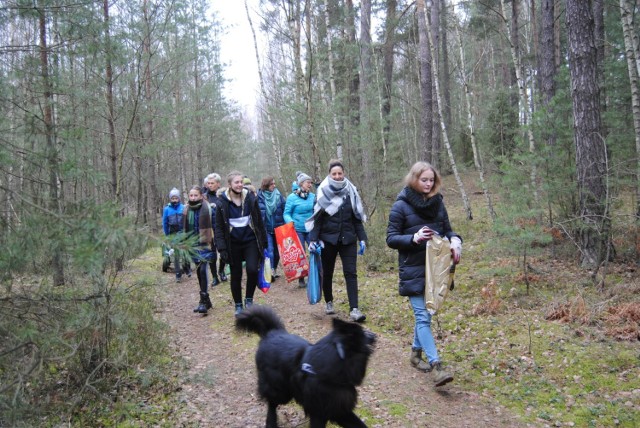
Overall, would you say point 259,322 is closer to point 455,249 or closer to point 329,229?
point 455,249

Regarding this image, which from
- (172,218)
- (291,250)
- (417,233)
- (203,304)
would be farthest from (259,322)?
(172,218)

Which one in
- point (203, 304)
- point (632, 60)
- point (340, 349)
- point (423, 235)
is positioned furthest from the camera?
point (203, 304)

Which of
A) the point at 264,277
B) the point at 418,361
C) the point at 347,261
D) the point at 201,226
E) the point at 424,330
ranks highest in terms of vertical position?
the point at 201,226

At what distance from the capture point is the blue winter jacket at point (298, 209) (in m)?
8.69

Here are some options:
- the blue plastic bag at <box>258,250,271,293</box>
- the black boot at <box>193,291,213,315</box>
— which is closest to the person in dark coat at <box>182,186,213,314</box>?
the black boot at <box>193,291,213,315</box>

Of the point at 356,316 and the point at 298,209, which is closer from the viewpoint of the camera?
the point at 356,316

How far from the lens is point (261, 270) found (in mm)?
6715

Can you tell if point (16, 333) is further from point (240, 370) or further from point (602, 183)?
point (602, 183)

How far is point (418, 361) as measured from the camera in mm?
4820

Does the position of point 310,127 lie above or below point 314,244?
above

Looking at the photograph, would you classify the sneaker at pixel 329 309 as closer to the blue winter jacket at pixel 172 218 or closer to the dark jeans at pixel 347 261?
the dark jeans at pixel 347 261

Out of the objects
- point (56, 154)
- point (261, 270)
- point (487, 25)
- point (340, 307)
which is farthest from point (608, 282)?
point (487, 25)

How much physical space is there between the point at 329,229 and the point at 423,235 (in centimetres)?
208

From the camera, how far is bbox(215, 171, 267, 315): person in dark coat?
249 inches
